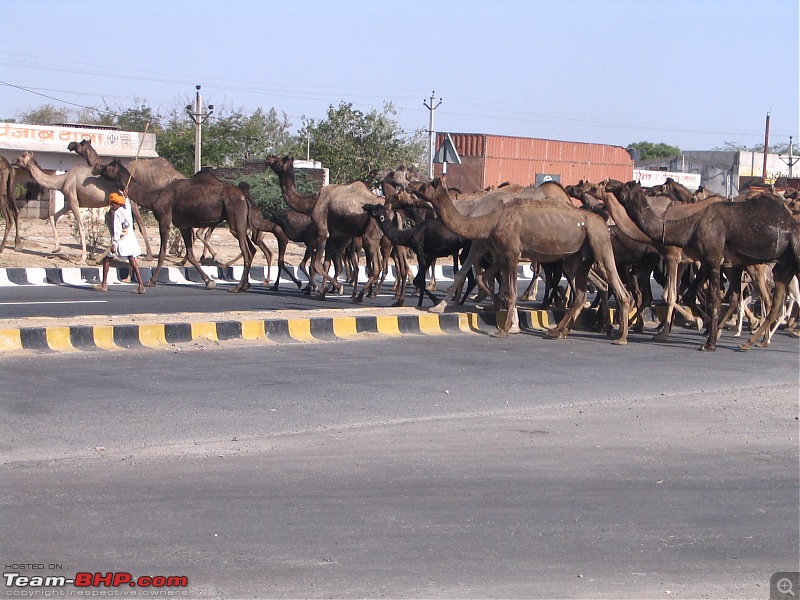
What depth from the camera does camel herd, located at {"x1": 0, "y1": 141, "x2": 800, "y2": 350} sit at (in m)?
14.2

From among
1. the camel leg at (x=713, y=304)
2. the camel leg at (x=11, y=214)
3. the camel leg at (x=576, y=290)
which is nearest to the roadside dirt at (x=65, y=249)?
the camel leg at (x=11, y=214)

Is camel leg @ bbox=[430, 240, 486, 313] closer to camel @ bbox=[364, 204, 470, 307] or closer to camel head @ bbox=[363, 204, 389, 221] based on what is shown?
camel @ bbox=[364, 204, 470, 307]

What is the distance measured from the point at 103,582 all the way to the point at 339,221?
12.4 metres

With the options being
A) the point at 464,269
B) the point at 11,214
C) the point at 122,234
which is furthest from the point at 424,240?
the point at 11,214

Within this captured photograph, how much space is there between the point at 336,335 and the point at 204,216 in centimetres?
530

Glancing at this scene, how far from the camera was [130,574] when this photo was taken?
17.8 ft

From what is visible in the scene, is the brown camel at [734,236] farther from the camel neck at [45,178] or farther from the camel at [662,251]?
the camel neck at [45,178]

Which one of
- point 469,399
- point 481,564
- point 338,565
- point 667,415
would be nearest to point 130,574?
point 338,565

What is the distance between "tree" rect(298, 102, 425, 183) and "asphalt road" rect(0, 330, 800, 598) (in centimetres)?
2670

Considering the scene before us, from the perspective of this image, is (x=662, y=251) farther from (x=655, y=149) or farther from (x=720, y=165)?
(x=655, y=149)

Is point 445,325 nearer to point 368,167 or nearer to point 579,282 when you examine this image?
point 579,282

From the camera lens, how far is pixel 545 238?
47.6 ft

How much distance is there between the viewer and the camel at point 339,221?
57.0 feet

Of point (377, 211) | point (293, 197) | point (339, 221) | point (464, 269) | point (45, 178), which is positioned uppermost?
point (45, 178)
